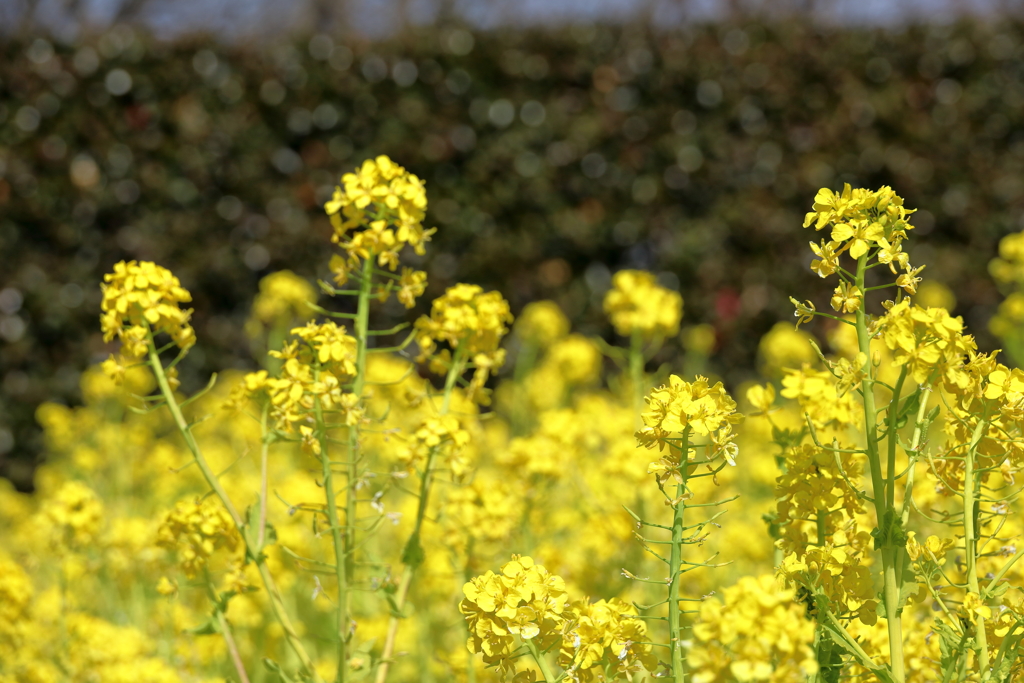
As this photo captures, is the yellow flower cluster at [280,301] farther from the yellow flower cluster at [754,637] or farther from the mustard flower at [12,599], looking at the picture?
the yellow flower cluster at [754,637]

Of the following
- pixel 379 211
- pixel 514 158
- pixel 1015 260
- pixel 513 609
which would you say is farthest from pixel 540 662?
pixel 514 158

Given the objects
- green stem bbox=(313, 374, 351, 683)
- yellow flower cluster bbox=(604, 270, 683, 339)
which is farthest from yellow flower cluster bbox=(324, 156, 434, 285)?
yellow flower cluster bbox=(604, 270, 683, 339)

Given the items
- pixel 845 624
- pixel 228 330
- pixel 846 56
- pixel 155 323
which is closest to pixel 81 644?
pixel 155 323

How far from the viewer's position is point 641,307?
3244 mm

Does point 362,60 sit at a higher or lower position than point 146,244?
higher

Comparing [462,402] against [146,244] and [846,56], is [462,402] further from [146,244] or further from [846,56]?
[846,56]

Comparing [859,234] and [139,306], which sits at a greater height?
[139,306]

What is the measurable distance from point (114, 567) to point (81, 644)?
694 mm

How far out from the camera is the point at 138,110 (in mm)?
6750

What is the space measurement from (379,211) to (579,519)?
6.18 ft

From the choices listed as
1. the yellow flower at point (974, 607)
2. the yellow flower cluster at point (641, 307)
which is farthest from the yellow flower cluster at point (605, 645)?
the yellow flower cluster at point (641, 307)

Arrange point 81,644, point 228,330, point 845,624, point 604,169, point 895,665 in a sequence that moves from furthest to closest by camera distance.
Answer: point 604,169
point 228,330
point 81,644
point 845,624
point 895,665

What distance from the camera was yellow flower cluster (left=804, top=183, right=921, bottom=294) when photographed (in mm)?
1368

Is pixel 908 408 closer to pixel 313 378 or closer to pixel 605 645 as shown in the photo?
pixel 605 645
